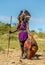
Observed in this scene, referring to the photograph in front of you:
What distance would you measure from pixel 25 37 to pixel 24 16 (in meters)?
0.89

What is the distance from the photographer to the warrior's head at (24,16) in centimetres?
1468

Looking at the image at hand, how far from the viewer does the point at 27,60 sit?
13859 mm

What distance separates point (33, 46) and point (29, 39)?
33 cm

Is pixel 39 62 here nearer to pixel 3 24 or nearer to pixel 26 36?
pixel 26 36

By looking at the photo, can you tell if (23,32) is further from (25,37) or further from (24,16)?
(24,16)

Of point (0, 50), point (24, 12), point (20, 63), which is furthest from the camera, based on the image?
point (0, 50)

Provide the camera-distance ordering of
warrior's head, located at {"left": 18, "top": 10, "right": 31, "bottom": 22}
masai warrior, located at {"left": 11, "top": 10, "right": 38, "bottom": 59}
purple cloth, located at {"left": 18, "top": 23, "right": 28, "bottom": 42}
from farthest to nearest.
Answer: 1. warrior's head, located at {"left": 18, "top": 10, "right": 31, "bottom": 22}
2. purple cloth, located at {"left": 18, "top": 23, "right": 28, "bottom": 42}
3. masai warrior, located at {"left": 11, "top": 10, "right": 38, "bottom": 59}

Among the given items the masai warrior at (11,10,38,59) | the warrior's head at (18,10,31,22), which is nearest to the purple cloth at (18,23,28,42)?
the masai warrior at (11,10,38,59)

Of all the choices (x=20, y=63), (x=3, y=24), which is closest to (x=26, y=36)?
(x=20, y=63)

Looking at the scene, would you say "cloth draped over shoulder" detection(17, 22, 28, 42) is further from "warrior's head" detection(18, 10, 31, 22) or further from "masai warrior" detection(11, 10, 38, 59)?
"warrior's head" detection(18, 10, 31, 22)

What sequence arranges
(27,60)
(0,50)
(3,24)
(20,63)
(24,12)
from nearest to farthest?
(20,63) < (27,60) < (24,12) < (0,50) < (3,24)

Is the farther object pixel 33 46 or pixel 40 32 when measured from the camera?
pixel 40 32

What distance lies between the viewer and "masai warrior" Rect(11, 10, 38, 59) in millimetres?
14328

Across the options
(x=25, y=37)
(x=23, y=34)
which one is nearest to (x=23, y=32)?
(x=23, y=34)
